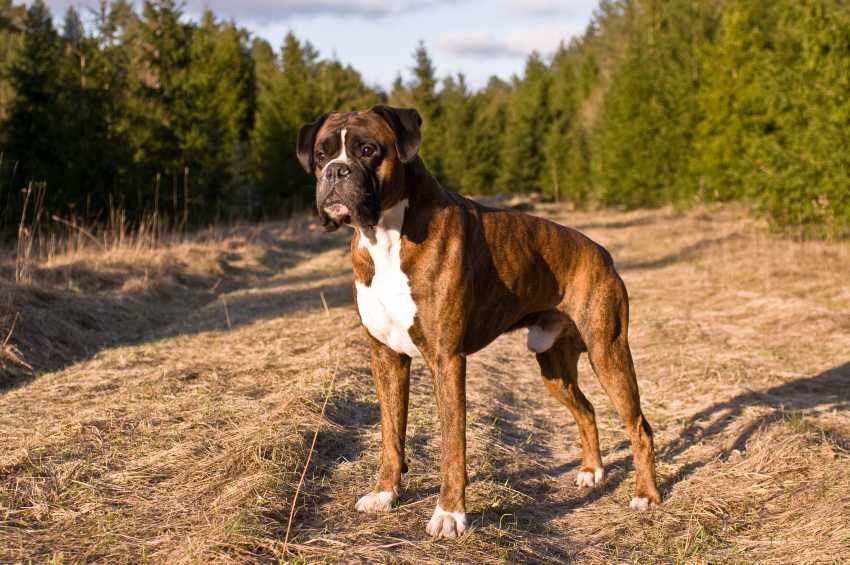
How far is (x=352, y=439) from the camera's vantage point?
16.3 feet

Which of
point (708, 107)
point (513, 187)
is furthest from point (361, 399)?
point (513, 187)

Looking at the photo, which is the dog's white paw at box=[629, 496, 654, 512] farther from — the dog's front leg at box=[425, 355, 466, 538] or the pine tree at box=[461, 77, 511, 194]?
the pine tree at box=[461, 77, 511, 194]

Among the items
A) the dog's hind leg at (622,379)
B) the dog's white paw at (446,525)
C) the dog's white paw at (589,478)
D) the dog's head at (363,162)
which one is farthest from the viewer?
the dog's white paw at (589,478)

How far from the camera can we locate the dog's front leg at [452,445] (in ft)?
11.4

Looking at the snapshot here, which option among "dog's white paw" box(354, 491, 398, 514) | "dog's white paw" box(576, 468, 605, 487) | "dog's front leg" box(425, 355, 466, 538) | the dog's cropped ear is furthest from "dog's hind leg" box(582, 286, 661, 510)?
the dog's cropped ear

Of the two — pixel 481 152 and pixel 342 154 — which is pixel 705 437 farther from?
pixel 481 152

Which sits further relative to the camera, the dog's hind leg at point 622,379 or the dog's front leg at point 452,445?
the dog's hind leg at point 622,379

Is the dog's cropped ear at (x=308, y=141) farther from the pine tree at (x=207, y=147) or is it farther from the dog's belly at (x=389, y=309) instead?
the pine tree at (x=207, y=147)

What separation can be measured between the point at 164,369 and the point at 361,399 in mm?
2086

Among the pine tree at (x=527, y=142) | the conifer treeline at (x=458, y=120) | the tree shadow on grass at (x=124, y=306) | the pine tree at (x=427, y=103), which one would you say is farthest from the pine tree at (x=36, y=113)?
the pine tree at (x=527, y=142)

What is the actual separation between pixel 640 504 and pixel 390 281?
6.55 ft

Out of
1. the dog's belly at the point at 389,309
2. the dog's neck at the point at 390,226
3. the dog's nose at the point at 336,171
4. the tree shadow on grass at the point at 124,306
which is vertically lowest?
the tree shadow on grass at the point at 124,306

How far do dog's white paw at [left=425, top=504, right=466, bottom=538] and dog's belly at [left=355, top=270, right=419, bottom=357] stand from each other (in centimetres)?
80

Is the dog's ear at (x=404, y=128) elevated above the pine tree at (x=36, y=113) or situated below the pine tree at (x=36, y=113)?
below
